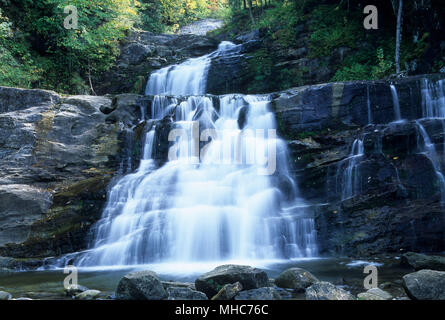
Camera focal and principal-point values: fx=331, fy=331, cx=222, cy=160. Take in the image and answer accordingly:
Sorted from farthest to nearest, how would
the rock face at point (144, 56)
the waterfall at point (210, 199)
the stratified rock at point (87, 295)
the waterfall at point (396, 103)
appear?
the rock face at point (144, 56) → the waterfall at point (396, 103) → the waterfall at point (210, 199) → the stratified rock at point (87, 295)

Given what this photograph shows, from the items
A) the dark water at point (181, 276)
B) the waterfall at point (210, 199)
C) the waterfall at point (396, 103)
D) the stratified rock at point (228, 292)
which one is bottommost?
the dark water at point (181, 276)

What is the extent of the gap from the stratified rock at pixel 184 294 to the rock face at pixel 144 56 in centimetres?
1328

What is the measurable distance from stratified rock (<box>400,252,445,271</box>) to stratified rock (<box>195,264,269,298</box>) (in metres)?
2.92

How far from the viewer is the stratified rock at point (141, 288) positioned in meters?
4.29

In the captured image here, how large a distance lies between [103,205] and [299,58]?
1162cm

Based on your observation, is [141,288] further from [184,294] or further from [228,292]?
[228,292]

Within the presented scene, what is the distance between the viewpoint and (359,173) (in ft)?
27.5

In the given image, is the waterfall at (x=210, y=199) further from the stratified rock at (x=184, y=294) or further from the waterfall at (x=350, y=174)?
the stratified rock at (x=184, y=294)

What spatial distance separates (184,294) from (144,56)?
16.3 metres

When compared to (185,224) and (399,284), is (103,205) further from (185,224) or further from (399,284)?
(399,284)

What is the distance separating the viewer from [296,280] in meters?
4.82

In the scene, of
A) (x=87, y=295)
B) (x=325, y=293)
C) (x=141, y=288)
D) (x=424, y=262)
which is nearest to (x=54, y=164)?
(x=87, y=295)

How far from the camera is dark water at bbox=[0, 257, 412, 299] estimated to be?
5098mm

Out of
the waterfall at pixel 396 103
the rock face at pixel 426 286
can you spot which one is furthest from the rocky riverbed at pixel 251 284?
the waterfall at pixel 396 103
